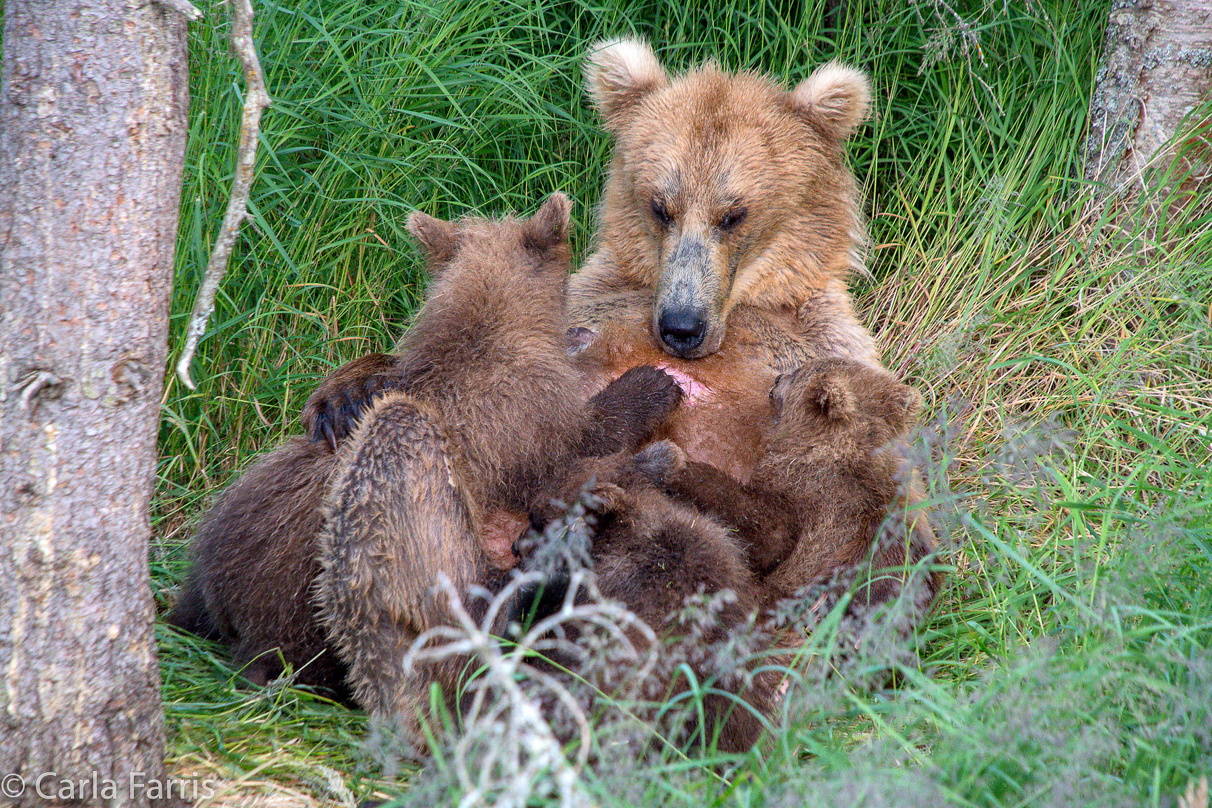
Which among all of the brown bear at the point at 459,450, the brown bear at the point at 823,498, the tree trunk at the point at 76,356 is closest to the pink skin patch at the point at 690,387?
the brown bear at the point at 459,450

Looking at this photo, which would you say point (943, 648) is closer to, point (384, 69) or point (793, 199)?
point (793, 199)

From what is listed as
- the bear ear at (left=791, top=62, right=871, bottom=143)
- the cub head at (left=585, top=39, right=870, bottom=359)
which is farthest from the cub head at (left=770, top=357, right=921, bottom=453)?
the bear ear at (left=791, top=62, right=871, bottom=143)

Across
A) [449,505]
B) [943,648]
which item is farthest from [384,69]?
[943,648]

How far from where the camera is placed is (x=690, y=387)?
366 cm

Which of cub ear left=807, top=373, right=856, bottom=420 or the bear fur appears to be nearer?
cub ear left=807, top=373, right=856, bottom=420

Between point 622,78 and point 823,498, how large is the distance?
6.63 feet

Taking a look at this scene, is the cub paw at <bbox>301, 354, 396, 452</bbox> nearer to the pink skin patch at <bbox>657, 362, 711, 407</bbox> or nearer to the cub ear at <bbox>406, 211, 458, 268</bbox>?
the cub ear at <bbox>406, 211, 458, 268</bbox>

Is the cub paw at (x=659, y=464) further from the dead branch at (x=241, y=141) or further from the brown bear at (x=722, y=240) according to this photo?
the dead branch at (x=241, y=141)

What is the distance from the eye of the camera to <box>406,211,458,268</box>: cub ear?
139 inches

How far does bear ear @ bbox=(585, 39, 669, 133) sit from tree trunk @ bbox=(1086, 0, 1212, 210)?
2020 millimetres

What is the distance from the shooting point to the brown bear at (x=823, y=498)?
3.07m

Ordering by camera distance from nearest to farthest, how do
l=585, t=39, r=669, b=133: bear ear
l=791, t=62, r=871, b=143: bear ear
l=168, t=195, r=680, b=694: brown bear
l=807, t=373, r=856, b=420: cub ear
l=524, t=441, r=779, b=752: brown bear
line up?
l=524, t=441, r=779, b=752: brown bear
l=168, t=195, r=680, b=694: brown bear
l=807, t=373, r=856, b=420: cub ear
l=791, t=62, r=871, b=143: bear ear
l=585, t=39, r=669, b=133: bear ear

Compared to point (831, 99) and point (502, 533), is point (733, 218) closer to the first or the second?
point (831, 99)

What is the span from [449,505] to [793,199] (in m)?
1.92
